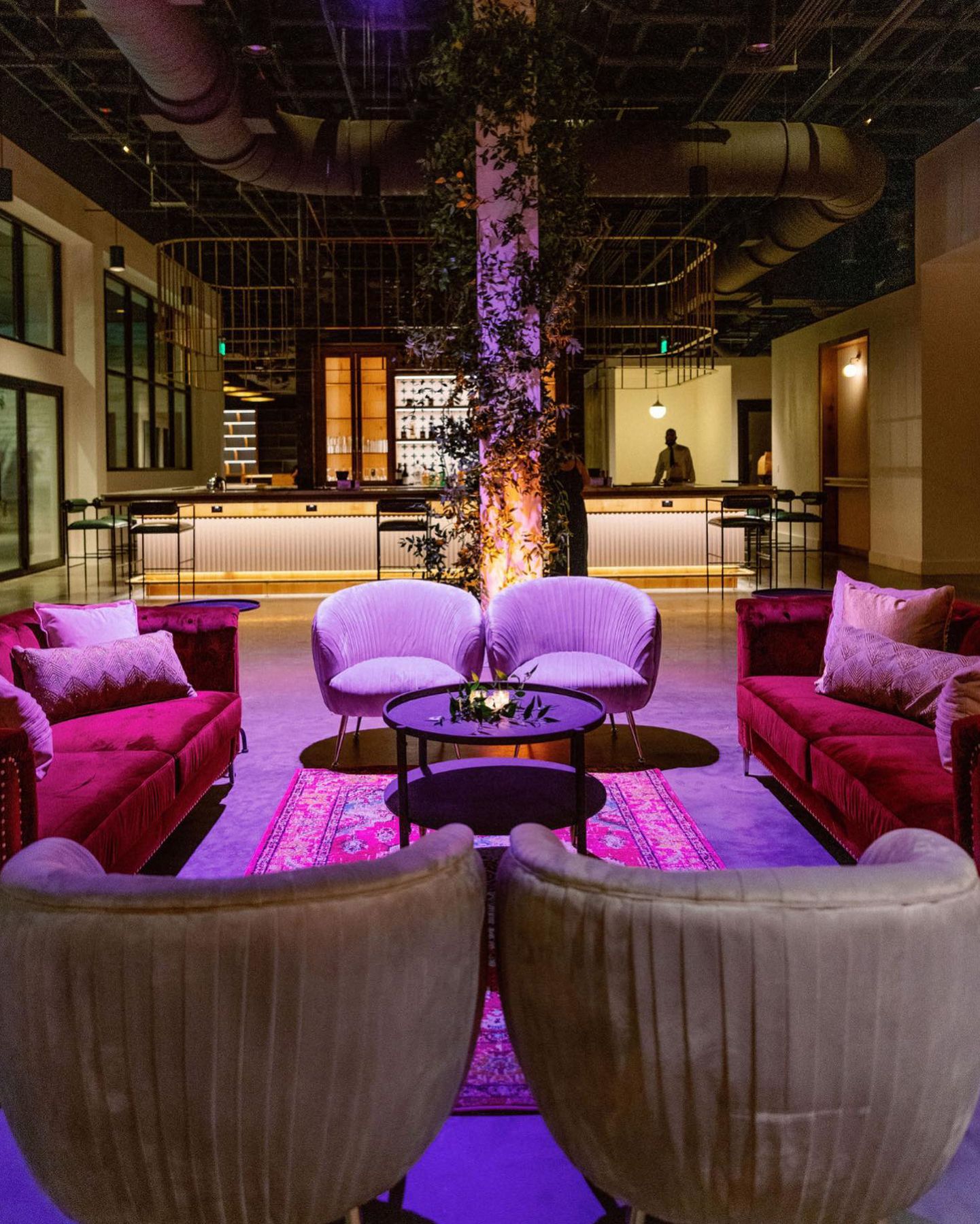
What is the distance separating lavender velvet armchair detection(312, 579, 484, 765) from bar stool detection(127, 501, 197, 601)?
6081 millimetres

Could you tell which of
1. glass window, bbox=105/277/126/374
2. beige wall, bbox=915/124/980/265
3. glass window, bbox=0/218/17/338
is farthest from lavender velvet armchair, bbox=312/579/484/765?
glass window, bbox=105/277/126/374

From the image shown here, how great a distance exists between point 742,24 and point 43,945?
30.0 feet

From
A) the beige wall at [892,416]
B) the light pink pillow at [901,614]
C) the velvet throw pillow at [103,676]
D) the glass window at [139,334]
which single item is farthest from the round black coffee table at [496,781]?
the glass window at [139,334]

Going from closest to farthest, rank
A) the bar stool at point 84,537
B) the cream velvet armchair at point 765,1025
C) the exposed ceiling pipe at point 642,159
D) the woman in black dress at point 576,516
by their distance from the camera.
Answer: the cream velvet armchair at point 765,1025 → the woman in black dress at point 576,516 → the exposed ceiling pipe at point 642,159 → the bar stool at point 84,537

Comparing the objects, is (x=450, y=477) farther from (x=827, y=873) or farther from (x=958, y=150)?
(x=958, y=150)

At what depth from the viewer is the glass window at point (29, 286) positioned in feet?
39.2

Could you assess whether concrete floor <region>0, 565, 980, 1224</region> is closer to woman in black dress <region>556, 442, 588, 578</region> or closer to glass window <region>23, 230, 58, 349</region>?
woman in black dress <region>556, 442, 588, 578</region>

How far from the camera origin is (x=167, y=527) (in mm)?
10703

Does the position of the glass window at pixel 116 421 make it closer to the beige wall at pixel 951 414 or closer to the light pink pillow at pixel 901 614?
the beige wall at pixel 951 414

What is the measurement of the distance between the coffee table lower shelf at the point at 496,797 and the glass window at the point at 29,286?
10254 mm

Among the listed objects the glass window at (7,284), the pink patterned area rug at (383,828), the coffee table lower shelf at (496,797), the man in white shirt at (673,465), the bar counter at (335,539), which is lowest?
the pink patterned area rug at (383,828)

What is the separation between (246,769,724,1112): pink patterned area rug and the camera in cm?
372

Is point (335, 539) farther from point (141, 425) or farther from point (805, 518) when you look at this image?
point (141, 425)

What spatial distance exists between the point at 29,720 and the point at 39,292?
1138 cm
